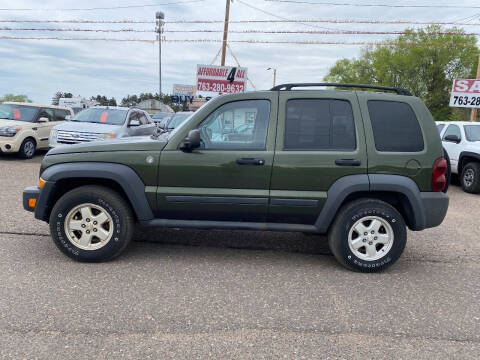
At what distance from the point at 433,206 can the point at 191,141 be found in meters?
2.44

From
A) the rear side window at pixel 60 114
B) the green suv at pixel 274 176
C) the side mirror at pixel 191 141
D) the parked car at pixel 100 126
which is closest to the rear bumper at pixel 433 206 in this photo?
the green suv at pixel 274 176

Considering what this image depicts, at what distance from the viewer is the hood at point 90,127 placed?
9832 millimetres

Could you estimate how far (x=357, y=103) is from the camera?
12.8 ft

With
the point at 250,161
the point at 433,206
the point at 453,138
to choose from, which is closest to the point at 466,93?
the point at 453,138

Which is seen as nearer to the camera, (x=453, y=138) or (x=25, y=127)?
(x=453, y=138)

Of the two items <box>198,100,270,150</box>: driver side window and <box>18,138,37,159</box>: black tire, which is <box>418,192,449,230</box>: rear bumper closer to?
<box>198,100,270,150</box>: driver side window

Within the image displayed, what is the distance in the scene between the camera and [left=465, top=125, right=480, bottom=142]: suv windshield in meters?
9.46

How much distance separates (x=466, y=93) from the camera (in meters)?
16.5

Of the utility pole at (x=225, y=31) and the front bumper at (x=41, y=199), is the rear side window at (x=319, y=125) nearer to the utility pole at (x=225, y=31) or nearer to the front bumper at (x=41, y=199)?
the front bumper at (x=41, y=199)

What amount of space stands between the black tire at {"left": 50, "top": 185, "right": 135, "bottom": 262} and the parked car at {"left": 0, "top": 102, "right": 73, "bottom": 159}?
28.2ft

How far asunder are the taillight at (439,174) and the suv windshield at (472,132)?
6731mm

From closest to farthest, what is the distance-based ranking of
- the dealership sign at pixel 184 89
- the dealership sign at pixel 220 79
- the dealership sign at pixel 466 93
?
the dealership sign at pixel 466 93, the dealership sign at pixel 220 79, the dealership sign at pixel 184 89

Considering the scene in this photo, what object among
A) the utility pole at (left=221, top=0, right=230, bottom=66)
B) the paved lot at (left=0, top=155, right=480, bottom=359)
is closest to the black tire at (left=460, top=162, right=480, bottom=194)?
the paved lot at (left=0, top=155, right=480, bottom=359)

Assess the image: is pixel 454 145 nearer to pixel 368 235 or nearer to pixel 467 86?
pixel 368 235
